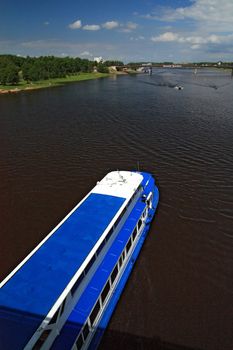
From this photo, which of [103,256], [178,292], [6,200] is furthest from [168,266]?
[6,200]

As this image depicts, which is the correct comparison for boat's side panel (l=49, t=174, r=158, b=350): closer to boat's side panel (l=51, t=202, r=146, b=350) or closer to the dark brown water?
boat's side panel (l=51, t=202, r=146, b=350)

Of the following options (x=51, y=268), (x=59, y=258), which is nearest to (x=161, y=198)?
(x=59, y=258)

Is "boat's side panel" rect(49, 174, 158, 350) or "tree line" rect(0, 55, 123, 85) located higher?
"tree line" rect(0, 55, 123, 85)

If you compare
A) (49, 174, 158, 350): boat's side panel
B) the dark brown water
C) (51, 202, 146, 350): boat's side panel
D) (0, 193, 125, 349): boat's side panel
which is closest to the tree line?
the dark brown water

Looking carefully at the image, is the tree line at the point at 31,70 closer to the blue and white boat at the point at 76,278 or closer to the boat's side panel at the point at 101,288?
the blue and white boat at the point at 76,278

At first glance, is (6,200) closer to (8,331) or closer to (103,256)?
(103,256)

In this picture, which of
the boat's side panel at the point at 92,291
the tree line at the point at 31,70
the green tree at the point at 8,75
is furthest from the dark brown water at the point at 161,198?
the tree line at the point at 31,70
